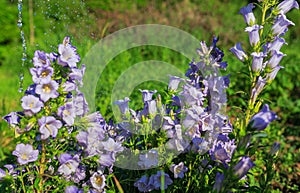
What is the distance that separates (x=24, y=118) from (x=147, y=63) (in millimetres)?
4270

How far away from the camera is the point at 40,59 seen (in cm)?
193

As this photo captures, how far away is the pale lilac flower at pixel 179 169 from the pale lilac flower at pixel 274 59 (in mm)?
687

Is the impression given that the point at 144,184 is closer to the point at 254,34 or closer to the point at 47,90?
the point at 47,90

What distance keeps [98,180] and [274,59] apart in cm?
110

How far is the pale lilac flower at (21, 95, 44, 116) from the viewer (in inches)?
73.1

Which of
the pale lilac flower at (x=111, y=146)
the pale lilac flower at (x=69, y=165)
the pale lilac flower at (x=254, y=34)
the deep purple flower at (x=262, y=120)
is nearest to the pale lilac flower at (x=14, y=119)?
the pale lilac flower at (x=69, y=165)

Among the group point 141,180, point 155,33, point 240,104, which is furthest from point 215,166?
point 155,33

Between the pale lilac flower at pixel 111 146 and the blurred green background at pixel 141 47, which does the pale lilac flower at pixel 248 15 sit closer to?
the blurred green background at pixel 141 47

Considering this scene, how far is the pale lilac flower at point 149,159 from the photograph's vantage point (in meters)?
2.19

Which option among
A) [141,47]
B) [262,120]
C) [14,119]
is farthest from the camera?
[141,47]

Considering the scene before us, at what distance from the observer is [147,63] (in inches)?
241

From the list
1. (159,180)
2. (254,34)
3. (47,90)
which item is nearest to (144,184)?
(159,180)

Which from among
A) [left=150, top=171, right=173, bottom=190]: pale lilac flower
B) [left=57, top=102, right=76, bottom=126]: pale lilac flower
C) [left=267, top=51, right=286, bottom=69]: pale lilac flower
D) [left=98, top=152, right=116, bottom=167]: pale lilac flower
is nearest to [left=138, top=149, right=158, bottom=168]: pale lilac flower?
[left=150, top=171, right=173, bottom=190]: pale lilac flower

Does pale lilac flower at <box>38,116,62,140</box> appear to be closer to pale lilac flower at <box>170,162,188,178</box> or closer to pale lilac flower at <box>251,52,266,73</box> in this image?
pale lilac flower at <box>170,162,188,178</box>
